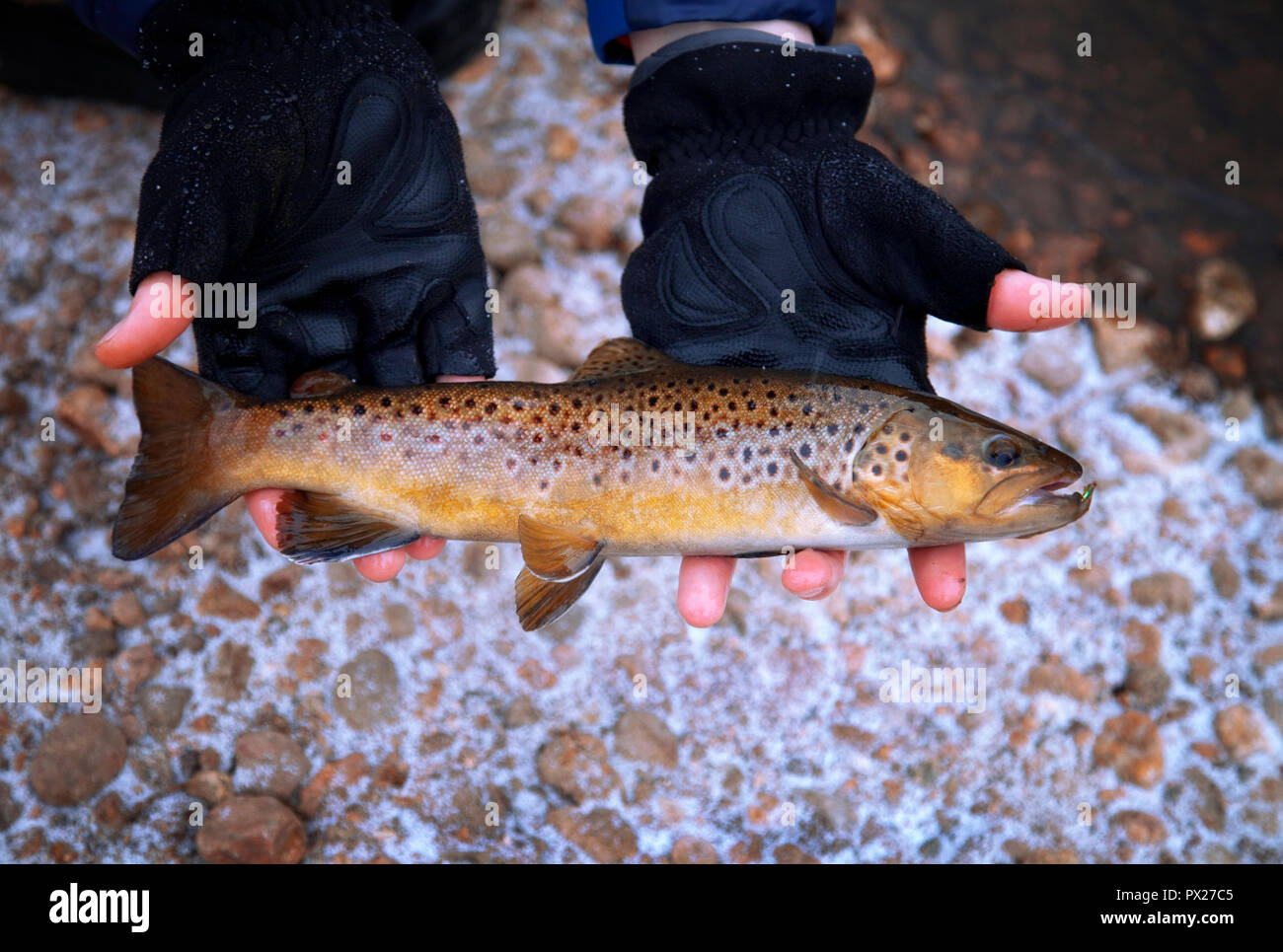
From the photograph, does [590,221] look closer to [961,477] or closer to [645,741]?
[645,741]

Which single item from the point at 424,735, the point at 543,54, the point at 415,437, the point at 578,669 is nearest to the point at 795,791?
the point at 578,669

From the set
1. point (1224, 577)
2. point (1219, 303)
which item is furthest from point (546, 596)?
point (1219, 303)

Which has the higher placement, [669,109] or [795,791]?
[669,109]

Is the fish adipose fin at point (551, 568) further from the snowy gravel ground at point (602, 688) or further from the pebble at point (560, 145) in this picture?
the pebble at point (560, 145)

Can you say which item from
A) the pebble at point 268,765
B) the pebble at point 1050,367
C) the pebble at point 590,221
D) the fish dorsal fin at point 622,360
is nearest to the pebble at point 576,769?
the pebble at point 268,765

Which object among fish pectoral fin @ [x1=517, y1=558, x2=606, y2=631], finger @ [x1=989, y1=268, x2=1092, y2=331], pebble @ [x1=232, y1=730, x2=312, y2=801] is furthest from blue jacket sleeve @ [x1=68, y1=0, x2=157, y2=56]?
finger @ [x1=989, y1=268, x2=1092, y2=331]

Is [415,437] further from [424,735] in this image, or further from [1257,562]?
[1257,562]
